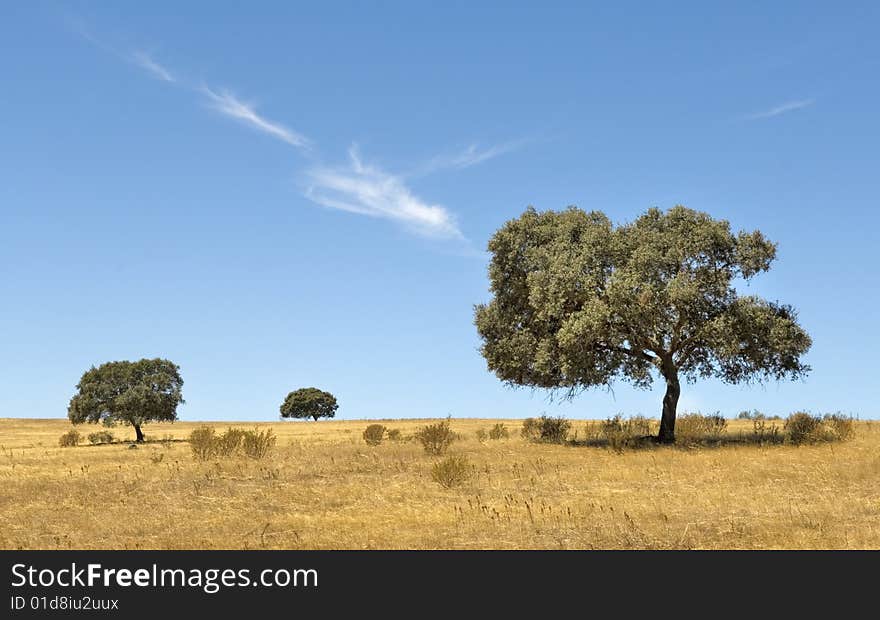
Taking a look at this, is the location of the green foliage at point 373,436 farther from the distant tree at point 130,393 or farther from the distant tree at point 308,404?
the distant tree at point 308,404

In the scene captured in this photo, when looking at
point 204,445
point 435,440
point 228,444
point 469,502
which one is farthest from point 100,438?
point 469,502

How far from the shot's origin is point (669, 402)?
121 ft

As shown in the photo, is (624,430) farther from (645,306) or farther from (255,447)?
(255,447)

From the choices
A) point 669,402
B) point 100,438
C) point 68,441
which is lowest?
point 100,438

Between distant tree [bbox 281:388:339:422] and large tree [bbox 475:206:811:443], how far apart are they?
8443 centimetres

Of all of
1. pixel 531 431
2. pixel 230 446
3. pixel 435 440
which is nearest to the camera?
pixel 230 446

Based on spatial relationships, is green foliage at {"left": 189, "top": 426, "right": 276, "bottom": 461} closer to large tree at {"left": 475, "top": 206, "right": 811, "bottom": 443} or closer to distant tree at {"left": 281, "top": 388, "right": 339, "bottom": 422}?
large tree at {"left": 475, "top": 206, "right": 811, "bottom": 443}

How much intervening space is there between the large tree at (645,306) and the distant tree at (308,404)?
277ft

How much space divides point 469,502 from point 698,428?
24.4 meters

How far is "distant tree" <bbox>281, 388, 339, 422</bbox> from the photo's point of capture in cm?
11912

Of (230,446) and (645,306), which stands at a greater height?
(645,306)
